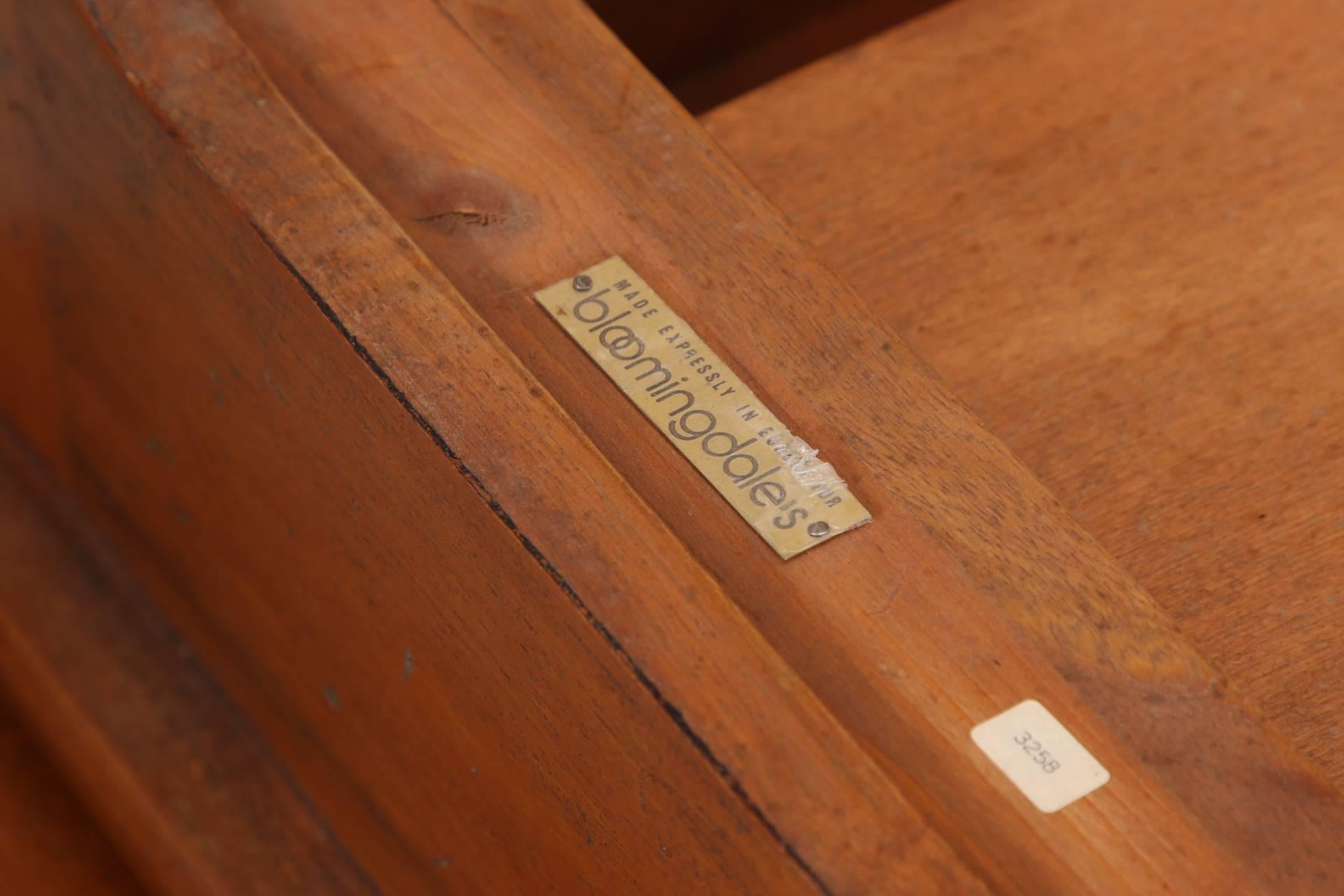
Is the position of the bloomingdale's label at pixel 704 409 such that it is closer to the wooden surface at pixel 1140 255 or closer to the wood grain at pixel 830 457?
the wood grain at pixel 830 457

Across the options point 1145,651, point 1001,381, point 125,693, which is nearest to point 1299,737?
point 1145,651

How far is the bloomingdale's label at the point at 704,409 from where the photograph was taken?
0.75 metres

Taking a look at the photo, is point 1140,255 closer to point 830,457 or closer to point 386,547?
point 830,457

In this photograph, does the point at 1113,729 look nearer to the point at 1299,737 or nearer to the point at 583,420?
the point at 1299,737

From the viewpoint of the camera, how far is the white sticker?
0.68 metres

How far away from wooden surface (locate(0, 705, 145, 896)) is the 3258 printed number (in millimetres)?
812

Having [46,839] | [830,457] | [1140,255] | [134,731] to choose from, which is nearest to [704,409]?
[830,457]

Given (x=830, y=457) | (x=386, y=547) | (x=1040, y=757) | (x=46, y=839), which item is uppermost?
(x=46, y=839)

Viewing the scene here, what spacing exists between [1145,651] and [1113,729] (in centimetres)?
5

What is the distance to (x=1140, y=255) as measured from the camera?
1.04 m

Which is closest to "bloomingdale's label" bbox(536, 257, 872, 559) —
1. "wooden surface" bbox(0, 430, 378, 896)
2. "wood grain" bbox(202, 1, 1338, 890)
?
"wood grain" bbox(202, 1, 1338, 890)

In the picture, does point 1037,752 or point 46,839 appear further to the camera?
point 46,839

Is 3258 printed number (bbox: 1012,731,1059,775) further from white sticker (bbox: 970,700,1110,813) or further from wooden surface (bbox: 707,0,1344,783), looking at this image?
wooden surface (bbox: 707,0,1344,783)

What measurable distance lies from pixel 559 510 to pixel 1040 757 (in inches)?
10.3
